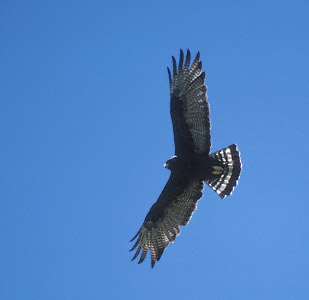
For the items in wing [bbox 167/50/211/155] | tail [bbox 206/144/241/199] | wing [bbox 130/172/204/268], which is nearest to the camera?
wing [bbox 167/50/211/155]

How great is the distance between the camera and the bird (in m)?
14.0

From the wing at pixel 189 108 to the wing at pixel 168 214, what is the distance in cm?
88

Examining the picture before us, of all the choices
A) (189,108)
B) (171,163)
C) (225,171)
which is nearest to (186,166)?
(171,163)

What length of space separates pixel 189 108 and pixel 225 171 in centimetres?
159

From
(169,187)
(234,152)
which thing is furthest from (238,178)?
(169,187)

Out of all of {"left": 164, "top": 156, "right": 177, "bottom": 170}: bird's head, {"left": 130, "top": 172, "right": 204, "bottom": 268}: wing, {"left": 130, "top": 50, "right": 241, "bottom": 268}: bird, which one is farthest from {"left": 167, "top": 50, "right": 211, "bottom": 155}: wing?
{"left": 130, "top": 172, "right": 204, "bottom": 268}: wing

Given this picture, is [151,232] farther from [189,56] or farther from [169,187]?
[189,56]

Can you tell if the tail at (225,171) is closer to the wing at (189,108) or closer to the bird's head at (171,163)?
the wing at (189,108)

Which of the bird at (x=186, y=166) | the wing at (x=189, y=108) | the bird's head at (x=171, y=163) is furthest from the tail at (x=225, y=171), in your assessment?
the bird's head at (x=171, y=163)

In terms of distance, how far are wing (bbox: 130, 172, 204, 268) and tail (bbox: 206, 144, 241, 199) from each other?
42 centimetres

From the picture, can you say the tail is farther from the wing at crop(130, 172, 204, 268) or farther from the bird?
the wing at crop(130, 172, 204, 268)

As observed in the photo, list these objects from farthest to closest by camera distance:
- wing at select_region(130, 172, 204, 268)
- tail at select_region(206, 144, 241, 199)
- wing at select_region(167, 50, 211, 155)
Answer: wing at select_region(130, 172, 204, 268) → tail at select_region(206, 144, 241, 199) → wing at select_region(167, 50, 211, 155)

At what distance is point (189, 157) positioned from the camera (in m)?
14.2

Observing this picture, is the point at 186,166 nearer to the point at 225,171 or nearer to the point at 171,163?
the point at 171,163
